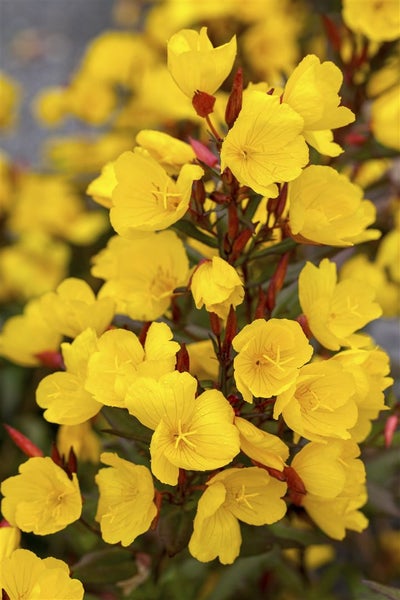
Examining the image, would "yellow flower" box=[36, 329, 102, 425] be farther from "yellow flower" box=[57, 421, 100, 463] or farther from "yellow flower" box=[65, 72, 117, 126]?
"yellow flower" box=[65, 72, 117, 126]

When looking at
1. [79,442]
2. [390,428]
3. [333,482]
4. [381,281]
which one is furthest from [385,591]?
[381,281]

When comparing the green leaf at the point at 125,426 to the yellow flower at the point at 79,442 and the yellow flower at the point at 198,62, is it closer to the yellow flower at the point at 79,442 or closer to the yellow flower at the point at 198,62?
the yellow flower at the point at 79,442

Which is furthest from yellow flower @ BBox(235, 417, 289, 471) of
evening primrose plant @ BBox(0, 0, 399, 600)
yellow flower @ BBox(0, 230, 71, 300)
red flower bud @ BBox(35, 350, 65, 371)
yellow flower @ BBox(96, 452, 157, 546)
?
yellow flower @ BBox(0, 230, 71, 300)

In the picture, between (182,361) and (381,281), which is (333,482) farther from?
(381,281)

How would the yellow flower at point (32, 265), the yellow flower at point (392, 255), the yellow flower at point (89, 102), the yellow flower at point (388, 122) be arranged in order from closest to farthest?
the yellow flower at point (388, 122) < the yellow flower at point (392, 255) < the yellow flower at point (89, 102) < the yellow flower at point (32, 265)

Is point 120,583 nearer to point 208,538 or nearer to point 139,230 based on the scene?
point 208,538

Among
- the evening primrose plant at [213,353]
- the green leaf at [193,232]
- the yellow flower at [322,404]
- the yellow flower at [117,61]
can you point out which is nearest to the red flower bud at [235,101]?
the evening primrose plant at [213,353]
